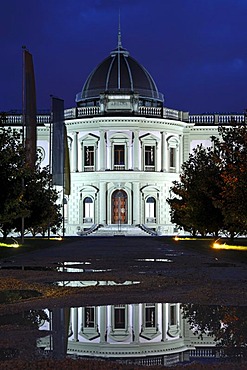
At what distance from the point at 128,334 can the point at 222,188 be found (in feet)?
72.7

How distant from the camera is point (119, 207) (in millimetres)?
83438

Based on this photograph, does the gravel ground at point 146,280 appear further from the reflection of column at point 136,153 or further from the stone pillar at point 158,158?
the stone pillar at point 158,158

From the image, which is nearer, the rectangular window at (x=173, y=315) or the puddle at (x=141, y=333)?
the puddle at (x=141, y=333)

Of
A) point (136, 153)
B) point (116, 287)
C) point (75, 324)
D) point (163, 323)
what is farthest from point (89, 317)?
point (136, 153)

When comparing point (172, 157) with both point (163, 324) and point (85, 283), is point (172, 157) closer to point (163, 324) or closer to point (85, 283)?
point (85, 283)

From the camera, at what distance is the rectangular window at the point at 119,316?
1074cm

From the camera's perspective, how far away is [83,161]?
278 feet

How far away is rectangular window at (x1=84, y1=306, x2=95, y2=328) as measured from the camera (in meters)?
10.7

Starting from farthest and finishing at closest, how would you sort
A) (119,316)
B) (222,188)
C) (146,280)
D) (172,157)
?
(172,157) → (222,188) → (146,280) → (119,316)

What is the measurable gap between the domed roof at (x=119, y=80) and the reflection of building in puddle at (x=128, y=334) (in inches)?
2974

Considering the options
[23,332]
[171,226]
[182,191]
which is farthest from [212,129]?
[23,332]

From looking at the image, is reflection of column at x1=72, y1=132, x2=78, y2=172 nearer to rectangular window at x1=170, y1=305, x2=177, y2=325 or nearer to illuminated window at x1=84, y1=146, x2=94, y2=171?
illuminated window at x1=84, y1=146, x2=94, y2=171

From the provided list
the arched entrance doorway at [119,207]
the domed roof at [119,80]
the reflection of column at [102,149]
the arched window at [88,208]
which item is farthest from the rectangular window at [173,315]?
the domed roof at [119,80]

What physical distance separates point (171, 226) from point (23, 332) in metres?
73.9
